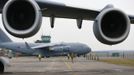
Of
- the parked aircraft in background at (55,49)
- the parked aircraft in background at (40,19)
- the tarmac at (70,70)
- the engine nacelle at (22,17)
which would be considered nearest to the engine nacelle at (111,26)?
the parked aircraft in background at (40,19)

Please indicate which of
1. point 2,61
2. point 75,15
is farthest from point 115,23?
point 2,61

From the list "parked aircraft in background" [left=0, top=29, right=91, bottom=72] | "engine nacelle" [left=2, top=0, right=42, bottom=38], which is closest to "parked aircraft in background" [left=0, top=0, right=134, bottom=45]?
"engine nacelle" [left=2, top=0, right=42, bottom=38]

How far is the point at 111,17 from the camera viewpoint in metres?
10.6

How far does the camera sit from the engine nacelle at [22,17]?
9.06m

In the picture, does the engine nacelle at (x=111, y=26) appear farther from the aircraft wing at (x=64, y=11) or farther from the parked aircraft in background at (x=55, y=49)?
the parked aircraft in background at (x=55, y=49)

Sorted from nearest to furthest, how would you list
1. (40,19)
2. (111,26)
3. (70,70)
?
(40,19), (111,26), (70,70)

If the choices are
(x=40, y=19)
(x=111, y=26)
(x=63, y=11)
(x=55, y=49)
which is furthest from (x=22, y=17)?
(x=55, y=49)

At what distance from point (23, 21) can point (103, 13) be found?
2.17 m

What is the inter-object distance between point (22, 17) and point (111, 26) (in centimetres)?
252

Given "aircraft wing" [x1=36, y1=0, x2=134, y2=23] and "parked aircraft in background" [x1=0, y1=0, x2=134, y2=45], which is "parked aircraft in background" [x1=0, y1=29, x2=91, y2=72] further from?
"parked aircraft in background" [x1=0, y1=0, x2=134, y2=45]

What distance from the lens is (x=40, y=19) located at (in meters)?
9.13

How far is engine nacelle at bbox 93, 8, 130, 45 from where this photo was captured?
33.0 feet

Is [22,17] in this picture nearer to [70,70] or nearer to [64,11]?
[64,11]

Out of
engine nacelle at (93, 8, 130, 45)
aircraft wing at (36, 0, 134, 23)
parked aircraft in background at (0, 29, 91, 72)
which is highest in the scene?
aircraft wing at (36, 0, 134, 23)
